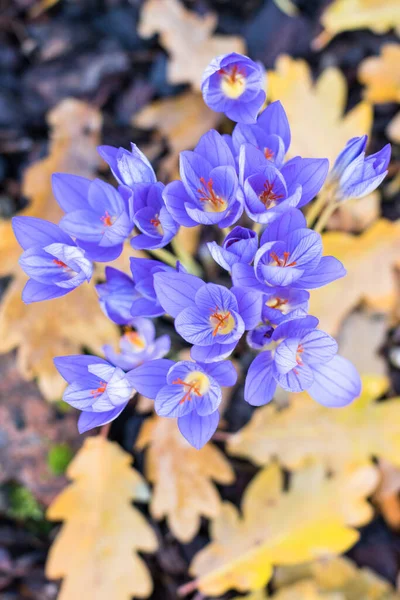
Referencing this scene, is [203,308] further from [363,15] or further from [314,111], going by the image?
[363,15]

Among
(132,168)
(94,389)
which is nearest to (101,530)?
(94,389)

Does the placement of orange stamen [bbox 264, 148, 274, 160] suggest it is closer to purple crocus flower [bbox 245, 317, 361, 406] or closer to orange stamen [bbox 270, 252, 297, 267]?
orange stamen [bbox 270, 252, 297, 267]

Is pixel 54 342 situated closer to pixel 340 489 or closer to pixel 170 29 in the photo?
pixel 340 489

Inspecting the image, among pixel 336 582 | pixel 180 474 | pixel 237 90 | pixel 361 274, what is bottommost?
pixel 336 582

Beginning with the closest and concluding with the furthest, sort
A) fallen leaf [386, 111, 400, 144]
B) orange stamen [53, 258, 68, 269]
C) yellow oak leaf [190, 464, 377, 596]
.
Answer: orange stamen [53, 258, 68, 269] < yellow oak leaf [190, 464, 377, 596] < fallen leaf [386, 111, 400, 144]

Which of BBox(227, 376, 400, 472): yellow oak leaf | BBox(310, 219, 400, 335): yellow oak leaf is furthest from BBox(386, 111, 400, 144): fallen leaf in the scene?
BBox(227, 376, 400, 472): yellow oak leaf

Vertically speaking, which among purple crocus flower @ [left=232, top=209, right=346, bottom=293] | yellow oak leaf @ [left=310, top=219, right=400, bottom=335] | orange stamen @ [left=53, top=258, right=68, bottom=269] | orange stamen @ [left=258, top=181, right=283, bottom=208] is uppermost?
orange stamen @ [left=258, top=181, right=283, bottom=208]
